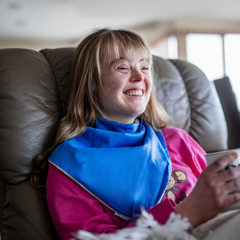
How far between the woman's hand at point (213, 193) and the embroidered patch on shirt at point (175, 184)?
242 millimetres

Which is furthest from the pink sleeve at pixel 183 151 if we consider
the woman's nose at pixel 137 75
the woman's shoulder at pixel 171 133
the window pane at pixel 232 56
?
the window pane at pixel 232 56

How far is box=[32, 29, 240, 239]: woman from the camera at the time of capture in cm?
70

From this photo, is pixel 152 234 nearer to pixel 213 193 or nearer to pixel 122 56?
pixel 213 193

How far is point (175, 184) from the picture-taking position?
98 centimetres

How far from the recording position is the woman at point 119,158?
27.7 inches

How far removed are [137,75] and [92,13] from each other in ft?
18.3

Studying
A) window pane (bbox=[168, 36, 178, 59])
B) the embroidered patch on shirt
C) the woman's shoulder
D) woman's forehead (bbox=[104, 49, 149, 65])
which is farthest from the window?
the embroidered patch on shirt

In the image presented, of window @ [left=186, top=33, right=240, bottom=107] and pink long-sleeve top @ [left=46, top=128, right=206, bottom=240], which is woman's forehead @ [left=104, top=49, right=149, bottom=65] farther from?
window @ [left=186, top=33, right=240, bottom=107]

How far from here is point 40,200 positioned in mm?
917

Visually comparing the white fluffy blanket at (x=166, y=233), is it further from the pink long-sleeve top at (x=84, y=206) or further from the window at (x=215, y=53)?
the window at (x=215, y=53)

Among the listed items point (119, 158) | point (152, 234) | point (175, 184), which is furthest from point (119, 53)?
point (152, 234)

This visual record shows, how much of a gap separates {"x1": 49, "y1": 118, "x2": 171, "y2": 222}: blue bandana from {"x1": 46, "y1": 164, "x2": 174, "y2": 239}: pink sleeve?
0.08 ft

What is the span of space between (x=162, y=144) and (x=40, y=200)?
20.9 inches

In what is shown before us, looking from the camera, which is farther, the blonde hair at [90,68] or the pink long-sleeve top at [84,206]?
the blonde hair at [90,68]
